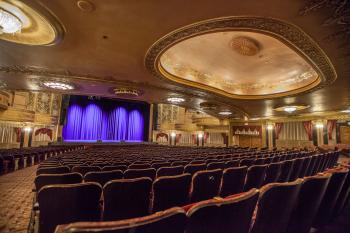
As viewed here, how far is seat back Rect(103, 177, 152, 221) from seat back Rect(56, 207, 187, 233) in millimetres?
1014

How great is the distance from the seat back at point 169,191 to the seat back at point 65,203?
2.07 feet

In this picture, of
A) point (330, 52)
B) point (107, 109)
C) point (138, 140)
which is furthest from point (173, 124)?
point (330, 52)

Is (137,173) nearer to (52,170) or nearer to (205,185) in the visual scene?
(205,185)

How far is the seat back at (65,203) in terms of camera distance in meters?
1.63

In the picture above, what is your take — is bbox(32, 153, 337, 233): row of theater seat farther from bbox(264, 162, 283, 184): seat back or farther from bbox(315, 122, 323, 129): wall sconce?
bbox(315, 122, 323, 129): wall sconce

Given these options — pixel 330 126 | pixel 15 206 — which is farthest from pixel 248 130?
pixel 15 206

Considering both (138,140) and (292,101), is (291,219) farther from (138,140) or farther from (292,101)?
(138,140)

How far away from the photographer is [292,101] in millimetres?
10516

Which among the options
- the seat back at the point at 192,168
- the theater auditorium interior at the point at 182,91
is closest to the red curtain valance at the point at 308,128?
the theater auditorium interior at the point at 182,91

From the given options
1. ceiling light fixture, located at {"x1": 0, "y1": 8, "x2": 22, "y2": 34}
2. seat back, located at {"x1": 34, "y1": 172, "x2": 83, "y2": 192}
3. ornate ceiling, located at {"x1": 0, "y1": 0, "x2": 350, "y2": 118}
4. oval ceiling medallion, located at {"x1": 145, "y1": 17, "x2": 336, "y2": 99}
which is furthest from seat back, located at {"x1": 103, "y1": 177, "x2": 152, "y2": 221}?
ceiling light fixture, located at {"x1": 0, "y1": 8, "x2": 22, "y2": 34}

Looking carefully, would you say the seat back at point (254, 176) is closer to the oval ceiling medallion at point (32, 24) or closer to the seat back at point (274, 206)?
the seat back at point (274, 206)

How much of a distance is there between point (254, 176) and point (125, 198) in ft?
7.32

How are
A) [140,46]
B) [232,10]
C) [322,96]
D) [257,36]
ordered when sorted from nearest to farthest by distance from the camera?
[232,10]
[140,46]
[257,36]
[322,96]

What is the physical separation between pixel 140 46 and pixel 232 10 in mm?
2678
